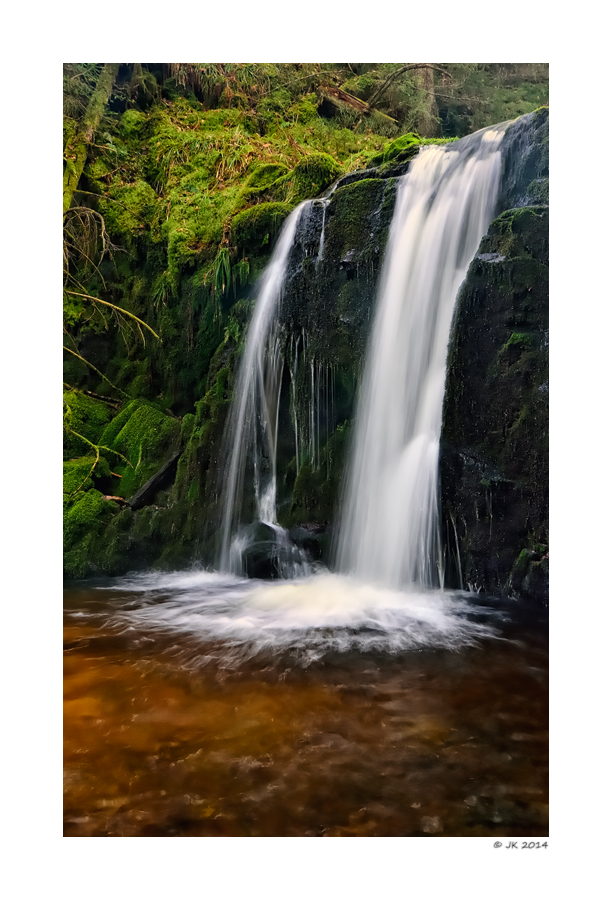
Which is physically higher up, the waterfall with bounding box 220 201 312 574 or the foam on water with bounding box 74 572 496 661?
the waterfall with bounding box 220 201 312 574

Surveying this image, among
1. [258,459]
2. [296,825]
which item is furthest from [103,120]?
[296,825]

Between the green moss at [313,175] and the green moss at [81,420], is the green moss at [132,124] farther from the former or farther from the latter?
the green moss at [81,420]

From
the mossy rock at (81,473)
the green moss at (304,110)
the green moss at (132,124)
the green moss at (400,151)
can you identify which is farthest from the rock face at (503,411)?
the green moss at (132,124)

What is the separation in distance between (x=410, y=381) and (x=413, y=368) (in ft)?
0.34

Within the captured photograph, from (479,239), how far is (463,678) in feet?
9.90

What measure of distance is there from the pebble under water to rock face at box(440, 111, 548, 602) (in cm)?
32

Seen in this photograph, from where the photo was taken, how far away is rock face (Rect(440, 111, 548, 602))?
3484mm

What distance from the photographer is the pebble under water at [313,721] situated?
6.52ft

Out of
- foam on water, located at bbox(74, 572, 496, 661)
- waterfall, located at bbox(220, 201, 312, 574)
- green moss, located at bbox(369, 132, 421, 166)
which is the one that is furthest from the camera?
waterfall, located at bbox(220, 201, 312, 574)

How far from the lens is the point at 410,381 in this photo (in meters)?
4.04

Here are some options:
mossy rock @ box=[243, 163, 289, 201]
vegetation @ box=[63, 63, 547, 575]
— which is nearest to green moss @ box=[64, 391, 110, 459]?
vegetation @ box=[63, 63, 547, 575]

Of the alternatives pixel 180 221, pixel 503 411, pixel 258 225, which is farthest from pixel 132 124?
pixel 503 411

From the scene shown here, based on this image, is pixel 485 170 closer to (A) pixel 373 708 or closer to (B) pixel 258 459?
(B) pixel 258 459

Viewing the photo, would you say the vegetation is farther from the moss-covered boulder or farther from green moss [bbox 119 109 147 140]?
the moss-covered boulder
